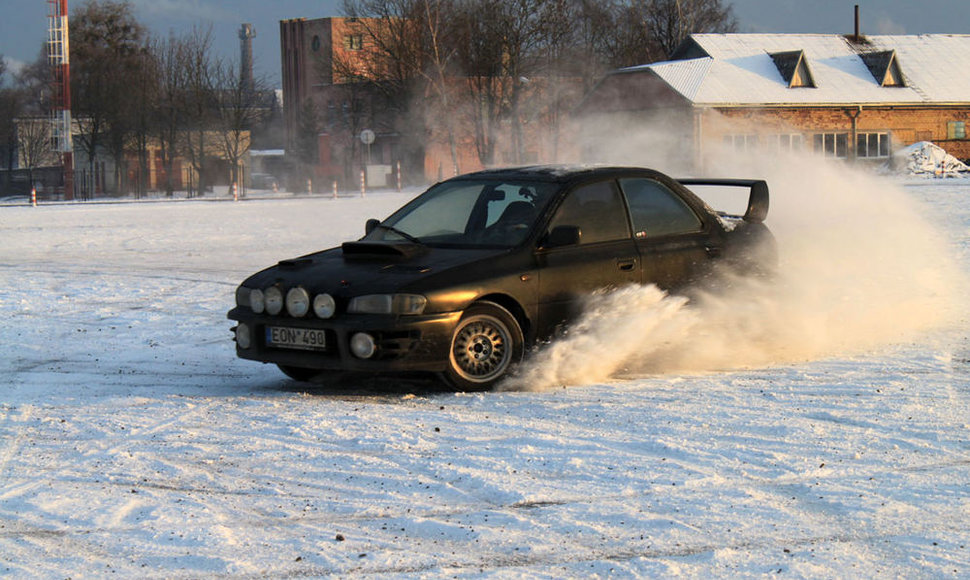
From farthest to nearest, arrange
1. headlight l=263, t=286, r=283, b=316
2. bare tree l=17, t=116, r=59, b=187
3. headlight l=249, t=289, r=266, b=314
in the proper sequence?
bare tree l=17, t=116, r=59, b=187
headlight l=249, t=289, r=266, b=314
headlight l=263, t=286, r=283, b=316

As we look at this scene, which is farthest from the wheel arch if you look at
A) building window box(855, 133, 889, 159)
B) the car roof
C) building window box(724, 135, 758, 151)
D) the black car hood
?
building window box(855, 133, 889, 159)

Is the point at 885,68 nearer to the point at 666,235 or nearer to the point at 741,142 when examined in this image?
the point at 741,142

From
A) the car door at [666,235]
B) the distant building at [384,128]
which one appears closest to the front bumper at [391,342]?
the car door at [666,235]

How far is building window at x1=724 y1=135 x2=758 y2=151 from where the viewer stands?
4925 centimetres

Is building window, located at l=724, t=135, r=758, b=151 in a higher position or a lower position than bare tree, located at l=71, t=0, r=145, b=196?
lower

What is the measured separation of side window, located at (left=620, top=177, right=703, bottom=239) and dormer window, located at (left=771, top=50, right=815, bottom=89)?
147ft

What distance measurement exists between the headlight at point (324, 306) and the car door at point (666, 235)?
2253mm

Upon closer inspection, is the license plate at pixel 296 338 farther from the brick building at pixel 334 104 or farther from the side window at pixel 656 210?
the brick building at pixel 334 104

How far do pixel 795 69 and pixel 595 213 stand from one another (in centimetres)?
4569

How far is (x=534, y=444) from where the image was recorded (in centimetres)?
586

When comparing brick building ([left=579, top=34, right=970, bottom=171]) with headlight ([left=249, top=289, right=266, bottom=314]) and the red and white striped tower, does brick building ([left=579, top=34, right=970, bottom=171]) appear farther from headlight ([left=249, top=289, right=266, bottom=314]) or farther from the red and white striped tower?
headlight ([left=249, top=289, right=266, bottom=314])

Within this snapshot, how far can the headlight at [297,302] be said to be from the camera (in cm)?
731

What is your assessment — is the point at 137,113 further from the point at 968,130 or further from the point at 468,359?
the point at 468,359

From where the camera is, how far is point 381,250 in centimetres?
770
